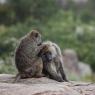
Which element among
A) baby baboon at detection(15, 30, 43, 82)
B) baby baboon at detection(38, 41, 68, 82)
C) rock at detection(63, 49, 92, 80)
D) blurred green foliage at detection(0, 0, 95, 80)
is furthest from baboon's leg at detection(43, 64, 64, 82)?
blurred green foliage at detection(0, 0, 95, 80)

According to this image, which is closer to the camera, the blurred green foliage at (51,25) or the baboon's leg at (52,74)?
the baboon's leg at (52,74)

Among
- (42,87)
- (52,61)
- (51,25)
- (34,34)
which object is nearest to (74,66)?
(51,25)

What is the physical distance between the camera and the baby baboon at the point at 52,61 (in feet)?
37.6

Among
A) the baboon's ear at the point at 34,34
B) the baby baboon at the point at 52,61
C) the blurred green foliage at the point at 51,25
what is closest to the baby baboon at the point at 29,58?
the baboon's ear at the point at 34,34

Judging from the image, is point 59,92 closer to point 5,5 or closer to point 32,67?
point 32,67

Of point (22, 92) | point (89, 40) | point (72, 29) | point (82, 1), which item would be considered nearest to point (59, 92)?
point (22, 92)

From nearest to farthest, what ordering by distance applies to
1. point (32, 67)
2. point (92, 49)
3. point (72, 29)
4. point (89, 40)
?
point (32, 67), point (92, 49), point (89, 40), point (72, 29)

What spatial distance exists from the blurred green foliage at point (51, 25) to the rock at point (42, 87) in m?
21.9

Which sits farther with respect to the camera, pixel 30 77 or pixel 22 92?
pixel 30 77

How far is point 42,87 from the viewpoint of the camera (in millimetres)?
10383

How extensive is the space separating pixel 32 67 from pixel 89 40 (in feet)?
89.5

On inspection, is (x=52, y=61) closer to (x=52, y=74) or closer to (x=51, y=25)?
(x=52, y=74)

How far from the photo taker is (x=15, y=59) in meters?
11.5

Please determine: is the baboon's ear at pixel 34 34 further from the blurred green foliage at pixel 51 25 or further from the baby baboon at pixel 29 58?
the blurred green foliage at pixel 51 25
